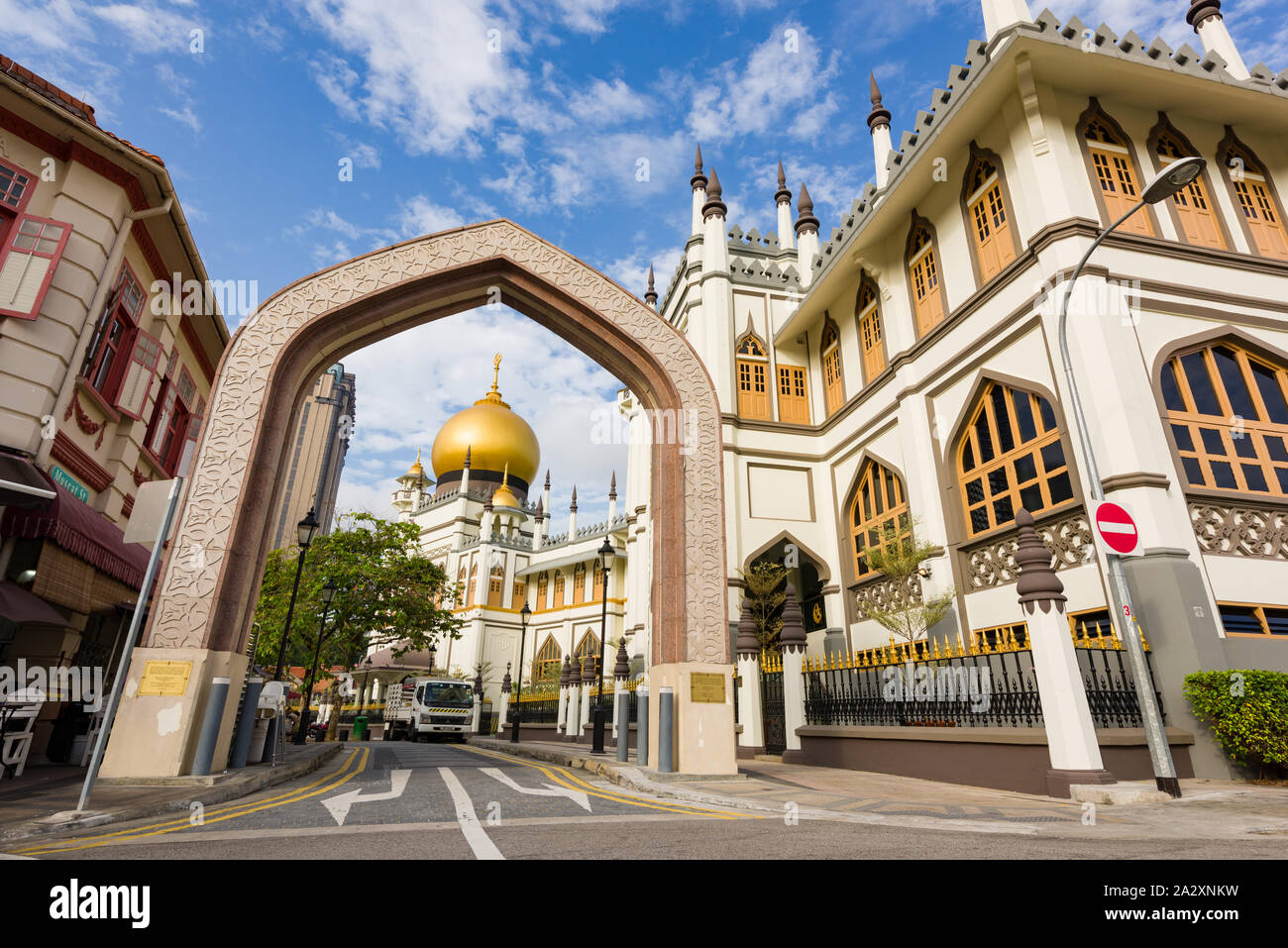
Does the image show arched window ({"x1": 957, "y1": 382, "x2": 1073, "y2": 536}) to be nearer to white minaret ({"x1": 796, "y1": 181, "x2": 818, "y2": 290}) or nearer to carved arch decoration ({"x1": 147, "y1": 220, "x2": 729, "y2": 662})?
carved arch decoration ({"x1": 147, "y1": 220, "x2": 729, "y2": 662})

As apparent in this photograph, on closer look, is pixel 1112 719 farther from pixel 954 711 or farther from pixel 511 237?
pixel 511 237

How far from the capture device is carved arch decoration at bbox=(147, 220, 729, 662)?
8.03 m

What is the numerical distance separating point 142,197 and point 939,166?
15.1 metres

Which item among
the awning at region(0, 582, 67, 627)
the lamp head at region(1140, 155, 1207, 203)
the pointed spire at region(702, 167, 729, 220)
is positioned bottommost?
the awning at region(0, 582, 67, 627)

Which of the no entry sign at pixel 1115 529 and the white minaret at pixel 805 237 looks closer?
the no entry sign at pixel 1115 529

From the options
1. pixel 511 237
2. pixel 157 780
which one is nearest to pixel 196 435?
pixel 157 780

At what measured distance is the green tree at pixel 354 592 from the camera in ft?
77.7

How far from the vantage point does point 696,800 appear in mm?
6758

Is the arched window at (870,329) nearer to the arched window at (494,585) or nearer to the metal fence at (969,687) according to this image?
the metal fence at (969,687)

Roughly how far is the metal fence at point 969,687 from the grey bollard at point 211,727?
30.4 ft

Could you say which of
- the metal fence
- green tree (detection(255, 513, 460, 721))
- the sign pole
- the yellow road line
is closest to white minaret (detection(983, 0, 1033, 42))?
the metal fence

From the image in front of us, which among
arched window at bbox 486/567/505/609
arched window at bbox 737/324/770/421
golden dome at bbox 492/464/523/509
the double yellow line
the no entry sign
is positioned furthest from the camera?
golden dome at bbox 492/464/523/509

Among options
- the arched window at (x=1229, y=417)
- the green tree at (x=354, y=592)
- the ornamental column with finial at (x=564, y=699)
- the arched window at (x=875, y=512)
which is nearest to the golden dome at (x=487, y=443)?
the green tree at (x=354, y=592)

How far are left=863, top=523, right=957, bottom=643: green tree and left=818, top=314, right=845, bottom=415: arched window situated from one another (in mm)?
5433
